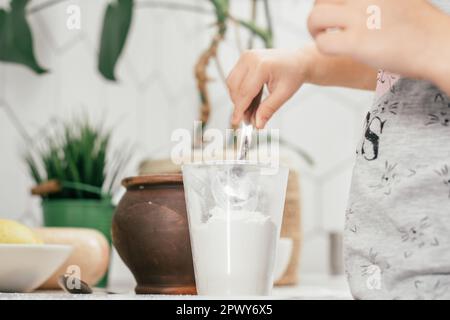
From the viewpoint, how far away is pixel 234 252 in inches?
20.1

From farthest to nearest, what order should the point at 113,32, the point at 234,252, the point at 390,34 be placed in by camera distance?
the point at 113,32 → the point at 234,252 → the point at 390,34

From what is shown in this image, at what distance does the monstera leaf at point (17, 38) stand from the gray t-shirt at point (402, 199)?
2.83ft

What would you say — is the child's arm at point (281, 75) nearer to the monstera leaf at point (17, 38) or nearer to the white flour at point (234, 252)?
the white flour at point (234, 252)

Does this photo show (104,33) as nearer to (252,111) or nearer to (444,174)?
(252,111)

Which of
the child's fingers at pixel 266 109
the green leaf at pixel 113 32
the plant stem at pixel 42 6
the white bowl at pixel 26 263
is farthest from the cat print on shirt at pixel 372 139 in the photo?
the plant stem at pixel 42 6

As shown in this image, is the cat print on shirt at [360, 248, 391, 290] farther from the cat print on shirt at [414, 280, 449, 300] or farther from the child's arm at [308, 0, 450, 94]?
the child's arm at [308, 0, 450, 94]

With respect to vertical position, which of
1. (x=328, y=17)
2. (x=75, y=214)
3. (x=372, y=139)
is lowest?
(x=75, y=214)

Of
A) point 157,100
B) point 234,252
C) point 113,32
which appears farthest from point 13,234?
point 157,100

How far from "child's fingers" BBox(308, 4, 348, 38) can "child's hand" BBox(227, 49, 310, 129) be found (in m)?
0.20

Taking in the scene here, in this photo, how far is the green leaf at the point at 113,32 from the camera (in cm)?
123

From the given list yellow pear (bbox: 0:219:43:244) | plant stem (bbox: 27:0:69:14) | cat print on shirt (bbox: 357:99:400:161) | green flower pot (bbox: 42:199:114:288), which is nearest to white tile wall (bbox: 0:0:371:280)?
plant stem (bbox: 27:0:69:14)

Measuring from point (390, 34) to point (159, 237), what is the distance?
29 cm

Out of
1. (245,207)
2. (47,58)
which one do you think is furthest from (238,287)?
(47,58)

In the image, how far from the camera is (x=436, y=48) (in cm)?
39
